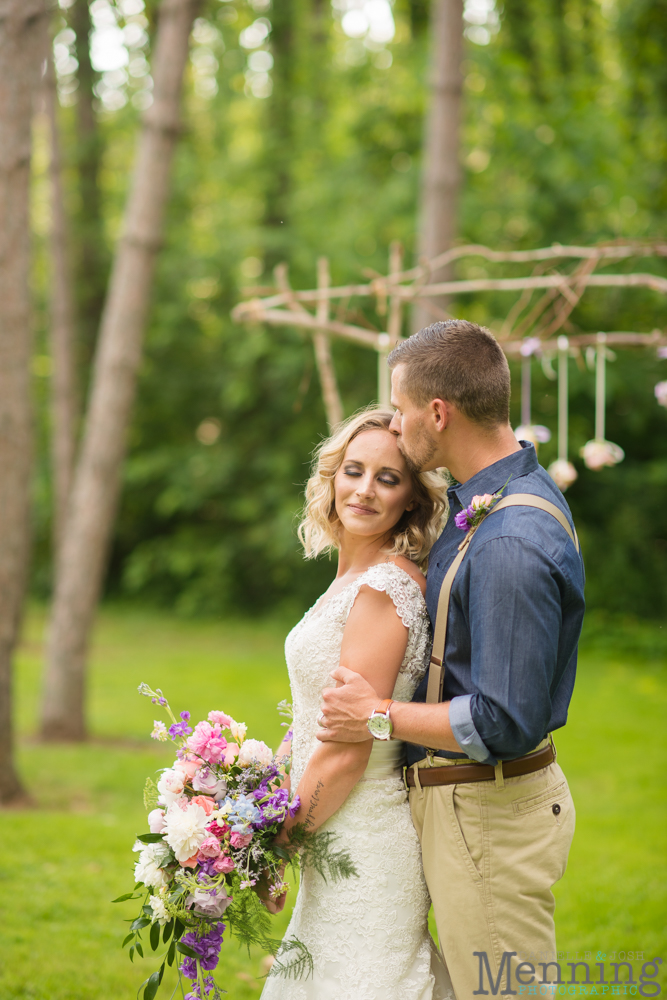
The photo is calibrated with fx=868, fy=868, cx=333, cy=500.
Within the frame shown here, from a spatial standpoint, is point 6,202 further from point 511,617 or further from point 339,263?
point 339,263

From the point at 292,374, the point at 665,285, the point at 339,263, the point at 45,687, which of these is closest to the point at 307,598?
the point at 292,374

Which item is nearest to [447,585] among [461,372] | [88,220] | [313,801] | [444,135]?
[461,372]

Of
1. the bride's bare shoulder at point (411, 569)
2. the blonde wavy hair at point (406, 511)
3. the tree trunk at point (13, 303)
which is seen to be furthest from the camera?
the tree trunk at point (13, 303)

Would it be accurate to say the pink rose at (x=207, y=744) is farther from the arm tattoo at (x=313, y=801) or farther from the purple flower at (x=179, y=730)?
the arm tattoo at (x=313, y=801)

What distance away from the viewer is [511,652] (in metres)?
1.84

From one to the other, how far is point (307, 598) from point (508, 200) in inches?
247

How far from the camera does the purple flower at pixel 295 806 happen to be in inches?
88.0

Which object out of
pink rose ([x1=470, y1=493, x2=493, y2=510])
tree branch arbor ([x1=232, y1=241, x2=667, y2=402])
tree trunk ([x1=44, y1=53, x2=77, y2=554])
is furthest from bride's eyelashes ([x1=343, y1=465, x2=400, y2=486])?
tree trunk ([x1=44, y1=53, x2=77, y2=554])

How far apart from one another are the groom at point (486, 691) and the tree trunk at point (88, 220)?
1263cm

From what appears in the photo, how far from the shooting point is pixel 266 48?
569 inches

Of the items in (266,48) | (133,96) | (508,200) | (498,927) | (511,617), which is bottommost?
(498,927)

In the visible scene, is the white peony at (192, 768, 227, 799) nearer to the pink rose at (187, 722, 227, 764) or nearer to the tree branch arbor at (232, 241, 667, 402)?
the pink rose at (187, 722, 227, 764)

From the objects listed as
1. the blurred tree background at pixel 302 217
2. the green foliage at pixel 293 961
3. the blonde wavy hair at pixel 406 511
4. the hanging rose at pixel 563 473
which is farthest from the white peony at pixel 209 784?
the blurred tree background at pixel 302 217

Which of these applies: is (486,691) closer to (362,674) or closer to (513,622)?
(513,622)
